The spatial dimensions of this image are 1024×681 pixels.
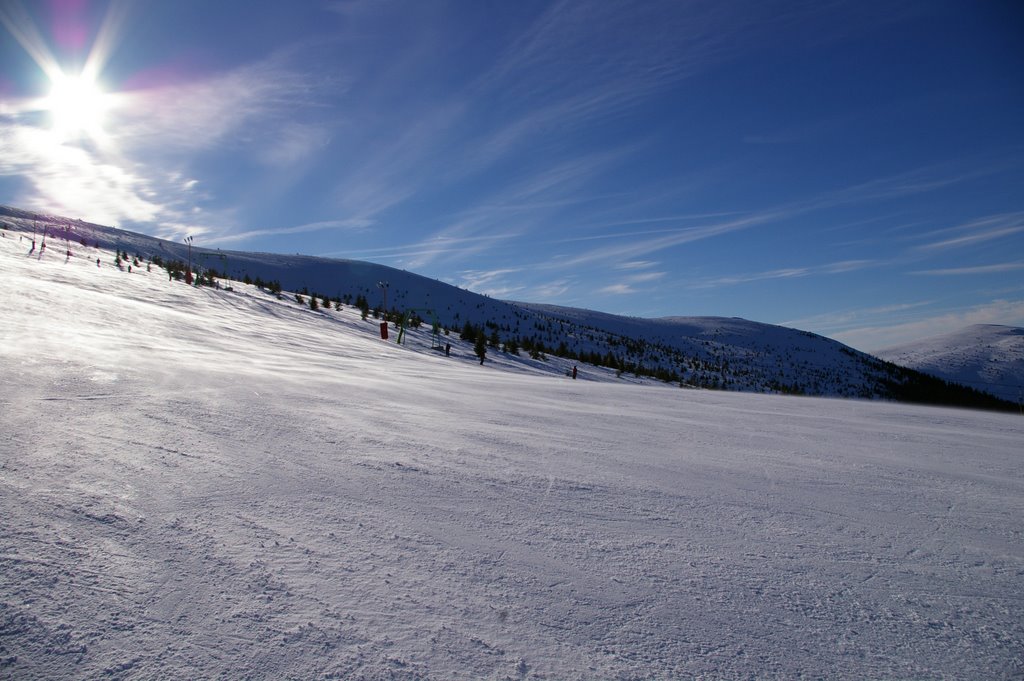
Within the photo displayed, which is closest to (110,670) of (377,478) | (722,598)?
(377,478)

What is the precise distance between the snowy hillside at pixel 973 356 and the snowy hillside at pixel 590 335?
18393mm

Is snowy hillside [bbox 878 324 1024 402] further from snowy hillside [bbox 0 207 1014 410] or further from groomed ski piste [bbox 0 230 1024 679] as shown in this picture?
groomed ski piste [bbox 0 230 1024 679]

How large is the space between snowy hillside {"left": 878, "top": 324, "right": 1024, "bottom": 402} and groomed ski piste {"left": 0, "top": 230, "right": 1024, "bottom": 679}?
118583mm

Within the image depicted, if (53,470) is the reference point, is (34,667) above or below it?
below

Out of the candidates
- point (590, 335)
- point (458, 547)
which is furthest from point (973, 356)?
point (458, 547)

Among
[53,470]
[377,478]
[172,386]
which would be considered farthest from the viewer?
[172,386]

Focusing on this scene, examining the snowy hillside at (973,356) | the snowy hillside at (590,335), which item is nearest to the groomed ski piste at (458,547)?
the snowy hillside at (590,335)

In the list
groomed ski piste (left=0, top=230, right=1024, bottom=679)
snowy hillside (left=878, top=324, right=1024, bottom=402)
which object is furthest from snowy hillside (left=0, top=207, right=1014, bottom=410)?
groomed ski piste (left=0, top=230, right=1024, bottom=679)

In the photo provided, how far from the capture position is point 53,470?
2295mm

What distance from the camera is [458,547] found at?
2100 millimetres

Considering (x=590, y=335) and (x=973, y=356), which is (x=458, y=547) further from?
(x=973, y=356)

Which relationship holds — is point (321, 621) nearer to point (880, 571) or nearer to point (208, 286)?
point (880, 571)

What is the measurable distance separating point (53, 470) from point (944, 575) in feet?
12.4

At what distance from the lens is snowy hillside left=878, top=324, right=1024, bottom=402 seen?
10312 cm
